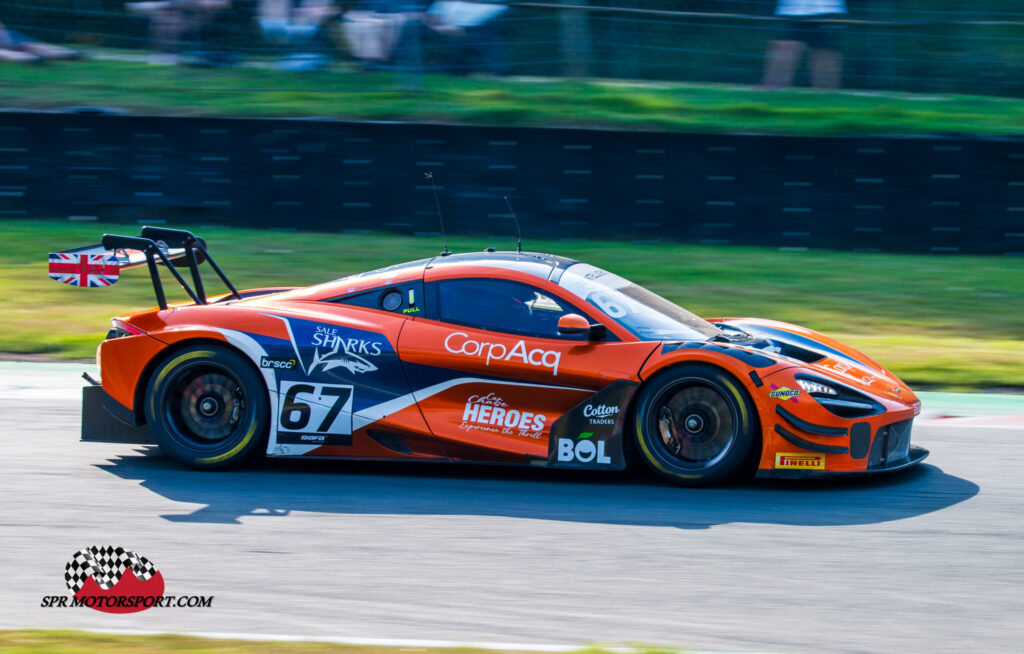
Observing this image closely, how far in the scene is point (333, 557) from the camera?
5211mm

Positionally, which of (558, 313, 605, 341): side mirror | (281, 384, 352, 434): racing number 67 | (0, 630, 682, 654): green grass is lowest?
(0, 630, 682, 654): green grass

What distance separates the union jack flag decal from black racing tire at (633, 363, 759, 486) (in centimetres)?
299

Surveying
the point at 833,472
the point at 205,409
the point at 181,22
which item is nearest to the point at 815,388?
the point at 833,472

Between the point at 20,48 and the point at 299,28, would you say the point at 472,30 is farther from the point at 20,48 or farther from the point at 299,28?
the point at 20,48

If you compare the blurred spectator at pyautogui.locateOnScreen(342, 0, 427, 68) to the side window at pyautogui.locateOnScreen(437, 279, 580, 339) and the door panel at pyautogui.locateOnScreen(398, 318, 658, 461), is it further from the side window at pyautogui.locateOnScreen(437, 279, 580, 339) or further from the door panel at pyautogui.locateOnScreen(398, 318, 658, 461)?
the door panel at pyautogui.locateOnScreen(398, 318, 658, 461)

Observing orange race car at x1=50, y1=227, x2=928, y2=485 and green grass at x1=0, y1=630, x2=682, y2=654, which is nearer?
green grass at x1=0, y1=630, x2=682, y2=654

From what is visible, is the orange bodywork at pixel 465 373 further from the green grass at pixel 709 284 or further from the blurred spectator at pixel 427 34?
the blurred spectator at pixel 427 34

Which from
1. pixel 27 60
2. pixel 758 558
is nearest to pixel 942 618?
pixel 758 558

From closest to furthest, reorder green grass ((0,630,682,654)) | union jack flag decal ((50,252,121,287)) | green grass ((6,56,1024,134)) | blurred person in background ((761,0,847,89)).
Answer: green grass ((0,630,682,654))
union jack flag decal ((50,252,121,287))
blurred person in background ((761,0,847,89))
green grass ((6,56,1024,134))

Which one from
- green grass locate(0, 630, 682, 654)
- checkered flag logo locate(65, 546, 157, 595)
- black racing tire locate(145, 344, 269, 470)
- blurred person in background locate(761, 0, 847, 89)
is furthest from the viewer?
blurred person in background locate(761, 0, 847, 89)

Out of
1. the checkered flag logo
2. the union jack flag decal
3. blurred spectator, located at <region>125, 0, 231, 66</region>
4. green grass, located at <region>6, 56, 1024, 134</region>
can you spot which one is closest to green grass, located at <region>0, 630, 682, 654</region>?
the checkered flag logo

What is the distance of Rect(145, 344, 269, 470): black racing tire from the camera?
21.3 feet

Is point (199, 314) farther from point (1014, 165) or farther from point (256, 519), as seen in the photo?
point (1014, 165)

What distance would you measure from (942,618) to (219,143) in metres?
10.6
